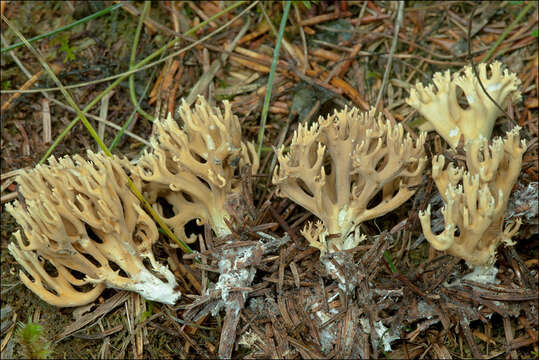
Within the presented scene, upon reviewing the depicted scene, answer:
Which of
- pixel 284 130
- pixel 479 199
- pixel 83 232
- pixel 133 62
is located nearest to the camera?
pixel 479 199

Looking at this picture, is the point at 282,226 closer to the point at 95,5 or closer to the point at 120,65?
the point at 120,65

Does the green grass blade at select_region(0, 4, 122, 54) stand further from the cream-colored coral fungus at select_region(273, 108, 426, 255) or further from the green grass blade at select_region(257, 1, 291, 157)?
the cream-colored coral fungus at select_region(273, 108, 426, 255)

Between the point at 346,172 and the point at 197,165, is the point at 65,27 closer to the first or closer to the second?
the point at 197,165

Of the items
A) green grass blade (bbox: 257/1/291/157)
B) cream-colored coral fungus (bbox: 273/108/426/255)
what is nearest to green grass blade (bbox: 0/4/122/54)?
green grass blade (bbox: 257/1/291/157)

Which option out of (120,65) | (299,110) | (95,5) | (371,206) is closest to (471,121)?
(371,206)

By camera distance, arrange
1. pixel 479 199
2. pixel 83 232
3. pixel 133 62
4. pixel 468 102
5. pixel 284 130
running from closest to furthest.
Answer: pixel 479 199
pixel 83 232
pixel 468 102
pixel 284 130
pixel 133 62

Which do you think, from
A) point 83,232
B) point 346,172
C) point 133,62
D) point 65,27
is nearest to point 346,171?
point 346,172
